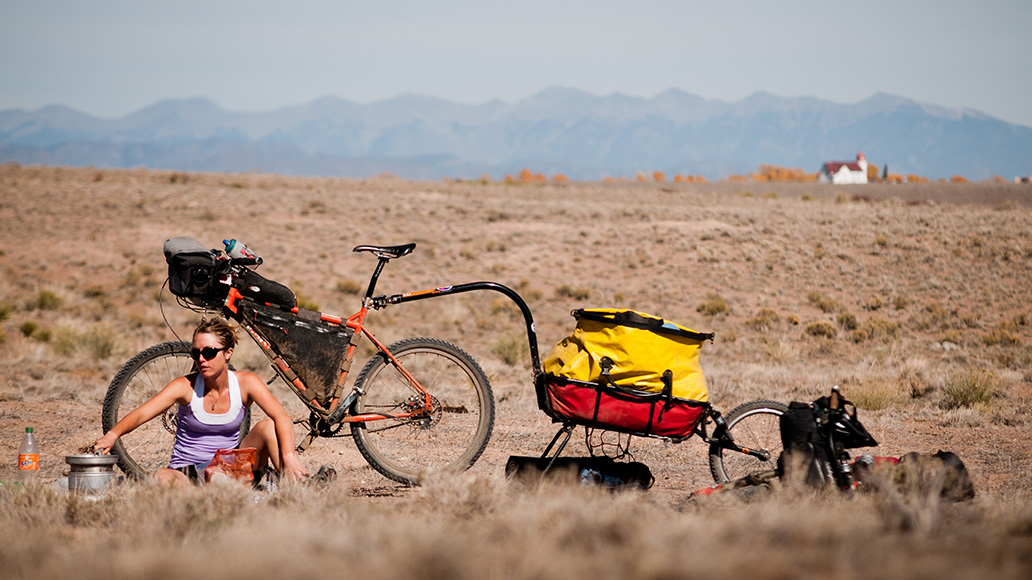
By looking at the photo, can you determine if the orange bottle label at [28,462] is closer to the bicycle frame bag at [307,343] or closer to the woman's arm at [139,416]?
the woman's arm at [139,416]

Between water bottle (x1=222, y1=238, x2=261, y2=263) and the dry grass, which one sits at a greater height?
water bottle (x1=222, y1=238, x2=261, y2=263)

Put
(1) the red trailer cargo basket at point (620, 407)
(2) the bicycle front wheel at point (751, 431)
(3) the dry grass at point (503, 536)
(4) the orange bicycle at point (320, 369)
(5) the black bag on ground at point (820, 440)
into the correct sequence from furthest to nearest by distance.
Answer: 1. (2) the bicycle front wheel at point (751, 431)
2. (4) the orange bicycle at point (320, 369)
3. (1) the red trailer cargo basket at point (620, 407)
4. (5) the black bag on ground at point (820, 440)
5. (3) the dry grass at point (503, 536)

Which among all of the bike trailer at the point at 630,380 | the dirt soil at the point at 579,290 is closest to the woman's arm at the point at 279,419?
the dirt soil at the point at 579,290

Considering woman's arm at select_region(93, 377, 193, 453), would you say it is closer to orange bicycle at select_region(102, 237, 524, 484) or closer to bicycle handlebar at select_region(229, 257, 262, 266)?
orange bicycle at select_region(102, 237, 524, 484)

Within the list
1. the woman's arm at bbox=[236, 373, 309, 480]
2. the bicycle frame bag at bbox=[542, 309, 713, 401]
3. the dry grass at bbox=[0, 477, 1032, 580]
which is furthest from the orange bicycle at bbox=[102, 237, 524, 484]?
the dry grass at bbox=[0, 477, 1032, 580]

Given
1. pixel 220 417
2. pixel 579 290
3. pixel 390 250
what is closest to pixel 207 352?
pixel 220 417

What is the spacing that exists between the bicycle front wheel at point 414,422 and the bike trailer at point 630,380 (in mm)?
800

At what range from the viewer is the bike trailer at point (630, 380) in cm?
460

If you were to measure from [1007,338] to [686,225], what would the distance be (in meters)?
12.8

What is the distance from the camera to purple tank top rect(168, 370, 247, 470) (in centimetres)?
478

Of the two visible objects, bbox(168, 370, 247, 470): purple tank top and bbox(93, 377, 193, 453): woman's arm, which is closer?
bbox(93, 377, 193, 453): woman's arm

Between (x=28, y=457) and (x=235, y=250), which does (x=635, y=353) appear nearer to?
(x=235, y=250)

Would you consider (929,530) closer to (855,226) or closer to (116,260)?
(116,260)

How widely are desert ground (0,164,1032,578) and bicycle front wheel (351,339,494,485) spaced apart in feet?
0.82
